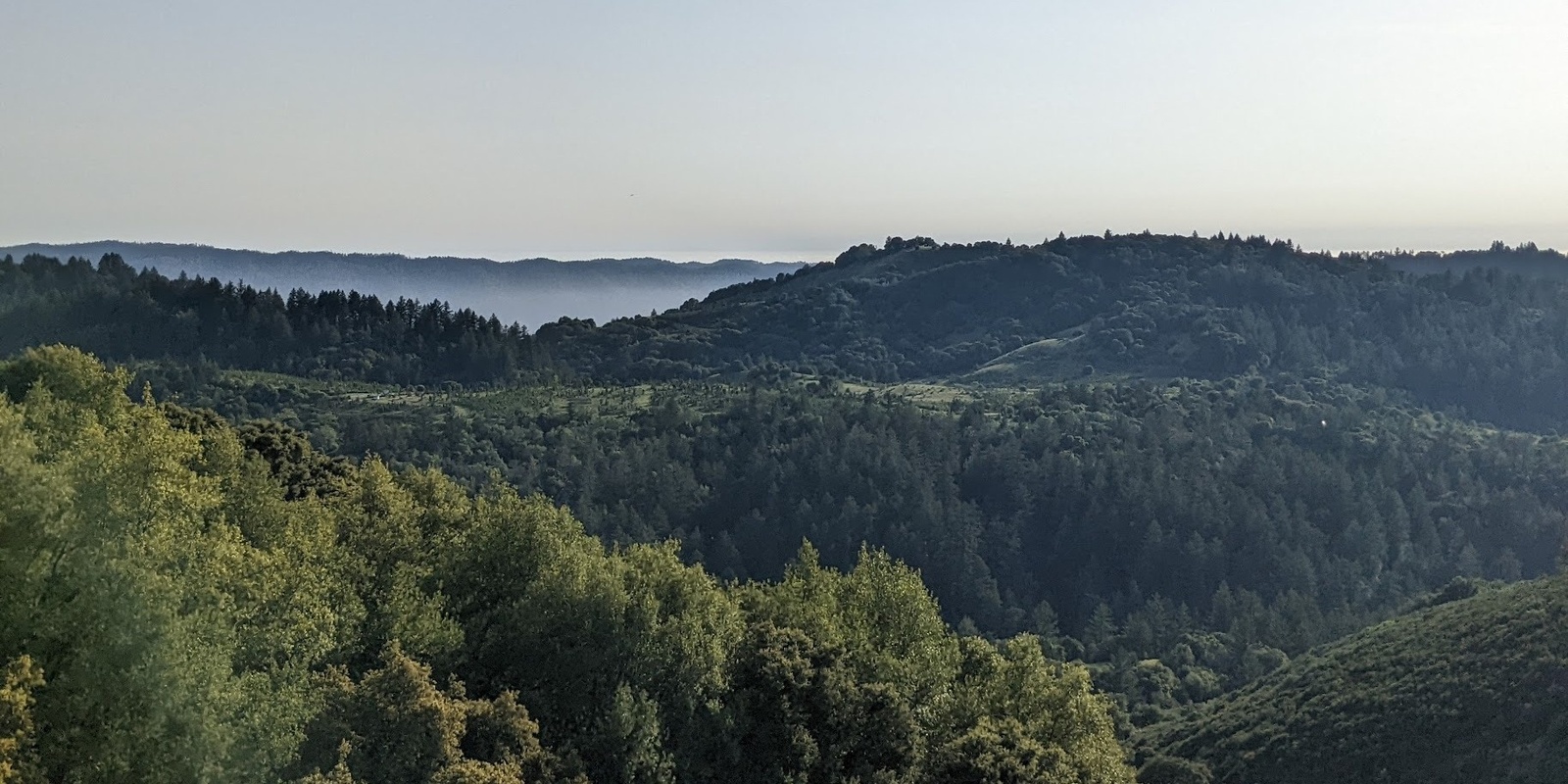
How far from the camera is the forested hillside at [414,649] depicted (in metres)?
29.2

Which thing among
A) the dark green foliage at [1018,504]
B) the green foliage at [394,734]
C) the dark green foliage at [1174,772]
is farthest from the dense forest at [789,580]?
the dark green foliage at [1018,504]

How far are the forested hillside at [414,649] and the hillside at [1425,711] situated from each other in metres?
34.3

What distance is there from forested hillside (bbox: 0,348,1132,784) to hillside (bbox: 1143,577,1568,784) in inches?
1350

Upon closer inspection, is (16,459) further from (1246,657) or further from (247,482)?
(1246,657)

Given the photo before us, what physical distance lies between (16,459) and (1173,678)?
11857 centimetres

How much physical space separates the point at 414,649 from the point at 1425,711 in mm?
64759

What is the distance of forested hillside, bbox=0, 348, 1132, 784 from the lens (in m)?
29.2

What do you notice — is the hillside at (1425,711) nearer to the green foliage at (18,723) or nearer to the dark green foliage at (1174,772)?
the dark green foliage at (1174,772)

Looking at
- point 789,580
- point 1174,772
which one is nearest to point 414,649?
point 789,580

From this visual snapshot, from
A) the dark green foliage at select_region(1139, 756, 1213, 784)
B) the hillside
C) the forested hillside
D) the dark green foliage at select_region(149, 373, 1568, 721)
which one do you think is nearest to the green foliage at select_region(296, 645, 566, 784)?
the forested hillside

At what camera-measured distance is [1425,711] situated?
76875mm

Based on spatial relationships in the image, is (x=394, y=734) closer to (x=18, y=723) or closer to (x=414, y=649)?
(x=414, y=649)

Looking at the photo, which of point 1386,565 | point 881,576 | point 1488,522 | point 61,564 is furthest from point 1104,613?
point 61,564

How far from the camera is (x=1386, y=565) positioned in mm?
178250
